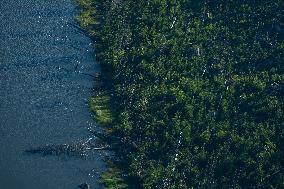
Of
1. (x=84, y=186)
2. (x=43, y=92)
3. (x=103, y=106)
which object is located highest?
(x=43, y=92)

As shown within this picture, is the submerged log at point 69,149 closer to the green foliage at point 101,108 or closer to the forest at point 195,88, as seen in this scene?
the forest at point 195,88

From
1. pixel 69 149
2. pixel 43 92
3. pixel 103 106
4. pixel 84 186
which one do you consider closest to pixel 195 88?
pixel 103 106

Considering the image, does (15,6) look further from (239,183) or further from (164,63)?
(239,183)

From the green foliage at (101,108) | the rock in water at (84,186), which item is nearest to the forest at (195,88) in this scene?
the green foliage at (101,108)

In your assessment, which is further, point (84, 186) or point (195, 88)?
point (195, 88)

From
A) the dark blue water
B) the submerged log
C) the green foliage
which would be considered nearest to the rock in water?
the dark blue water

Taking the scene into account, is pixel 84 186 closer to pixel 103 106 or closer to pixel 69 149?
pixel 69 149
